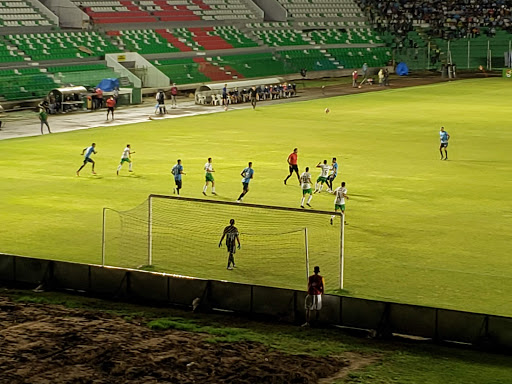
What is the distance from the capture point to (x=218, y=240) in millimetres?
27141

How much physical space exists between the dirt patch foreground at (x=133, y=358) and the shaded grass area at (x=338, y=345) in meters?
0.33

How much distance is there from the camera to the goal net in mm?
23984

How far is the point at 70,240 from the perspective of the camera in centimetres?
2708

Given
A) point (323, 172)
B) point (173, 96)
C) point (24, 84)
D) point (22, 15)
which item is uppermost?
point (22, 15)

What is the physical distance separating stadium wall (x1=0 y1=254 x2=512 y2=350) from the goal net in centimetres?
210

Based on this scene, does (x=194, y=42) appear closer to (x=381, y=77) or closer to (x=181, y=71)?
(x=181, y=71)

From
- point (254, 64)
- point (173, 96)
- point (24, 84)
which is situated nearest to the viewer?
point (24, 84)

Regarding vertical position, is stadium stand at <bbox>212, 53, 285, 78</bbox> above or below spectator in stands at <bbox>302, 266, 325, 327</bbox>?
above

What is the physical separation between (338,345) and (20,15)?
197ft

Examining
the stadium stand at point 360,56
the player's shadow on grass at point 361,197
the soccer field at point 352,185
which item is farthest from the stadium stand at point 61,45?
the player's shadow on grass at point 361,197

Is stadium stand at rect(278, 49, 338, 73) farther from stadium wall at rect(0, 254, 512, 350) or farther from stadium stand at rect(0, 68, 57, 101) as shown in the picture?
stadium wall at rect(0, 254, 512, 350)

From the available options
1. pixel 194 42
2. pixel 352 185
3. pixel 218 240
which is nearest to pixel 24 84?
pixel 194 42

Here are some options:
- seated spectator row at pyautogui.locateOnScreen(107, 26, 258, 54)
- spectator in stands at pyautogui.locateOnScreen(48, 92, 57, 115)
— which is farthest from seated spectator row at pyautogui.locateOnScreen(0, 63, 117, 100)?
seated spectator row at pyautogui.locateOnScreen(107, 26, 258, 54)

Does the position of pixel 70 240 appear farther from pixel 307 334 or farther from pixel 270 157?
pixel 270 157
